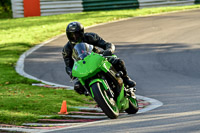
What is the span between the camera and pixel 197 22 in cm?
2423

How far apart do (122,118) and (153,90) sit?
3.80 meters

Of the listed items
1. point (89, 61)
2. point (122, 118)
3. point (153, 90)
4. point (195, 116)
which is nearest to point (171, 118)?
point (195, 116)

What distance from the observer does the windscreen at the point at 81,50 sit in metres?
7.58

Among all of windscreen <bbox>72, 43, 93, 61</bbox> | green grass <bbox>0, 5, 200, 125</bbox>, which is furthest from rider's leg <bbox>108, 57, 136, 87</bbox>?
green grass <bbox>0, 5, 200, 125</bbox>

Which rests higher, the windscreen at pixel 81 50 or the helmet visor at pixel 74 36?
the helmet visor at pixel 74 36

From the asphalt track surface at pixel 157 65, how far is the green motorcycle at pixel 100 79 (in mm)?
279

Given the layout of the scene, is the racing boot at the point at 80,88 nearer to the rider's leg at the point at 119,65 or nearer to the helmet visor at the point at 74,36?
the rider's leg at the point at 119,65

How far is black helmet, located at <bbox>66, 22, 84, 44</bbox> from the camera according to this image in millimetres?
8042

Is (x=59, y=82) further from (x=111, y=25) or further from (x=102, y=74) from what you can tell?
(x=111, y=25)

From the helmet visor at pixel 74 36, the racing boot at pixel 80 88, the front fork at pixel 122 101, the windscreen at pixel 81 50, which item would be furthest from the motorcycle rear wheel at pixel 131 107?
the helmet visor at pixel 74 36

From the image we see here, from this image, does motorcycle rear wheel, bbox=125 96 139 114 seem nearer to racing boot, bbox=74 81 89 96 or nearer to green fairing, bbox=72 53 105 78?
racing boot, bbox=74 81 89 96

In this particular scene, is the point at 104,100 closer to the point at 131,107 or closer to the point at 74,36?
the point at 131,107

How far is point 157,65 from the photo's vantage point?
15000 mm

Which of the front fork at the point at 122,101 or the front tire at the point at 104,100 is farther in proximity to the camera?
the front fork at the point at 122,101
